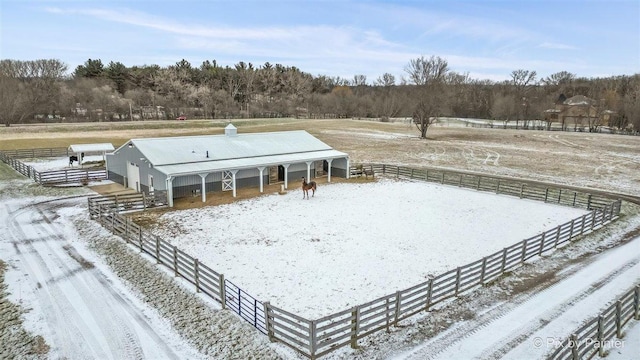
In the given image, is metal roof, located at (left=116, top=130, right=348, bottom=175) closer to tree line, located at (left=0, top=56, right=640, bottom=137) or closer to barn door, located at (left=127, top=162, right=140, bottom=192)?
barn door, located at (left=127, top=162, right=140, bottom=192)

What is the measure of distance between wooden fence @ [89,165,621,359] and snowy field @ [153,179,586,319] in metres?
0.73

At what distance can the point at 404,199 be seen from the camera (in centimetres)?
2634

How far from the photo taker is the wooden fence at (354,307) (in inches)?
404

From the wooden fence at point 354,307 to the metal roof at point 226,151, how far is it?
4.93 metres

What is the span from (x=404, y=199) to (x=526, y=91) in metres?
117

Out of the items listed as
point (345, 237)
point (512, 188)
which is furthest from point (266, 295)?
point (512, 188)

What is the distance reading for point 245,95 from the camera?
10712 centimetres

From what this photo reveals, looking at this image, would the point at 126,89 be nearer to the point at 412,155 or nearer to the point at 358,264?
the point at 412,155

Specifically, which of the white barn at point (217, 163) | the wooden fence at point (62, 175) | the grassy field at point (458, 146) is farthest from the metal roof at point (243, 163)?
the grassy field at point (458, 146)

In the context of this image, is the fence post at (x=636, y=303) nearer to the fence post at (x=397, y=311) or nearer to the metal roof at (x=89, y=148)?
the fence post at (x=397, y=311)

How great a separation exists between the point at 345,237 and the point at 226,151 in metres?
14.0

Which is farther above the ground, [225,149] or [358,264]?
[225,149]

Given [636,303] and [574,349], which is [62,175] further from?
[636,303]

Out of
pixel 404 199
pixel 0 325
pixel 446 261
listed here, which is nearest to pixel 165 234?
pixel 0 325
